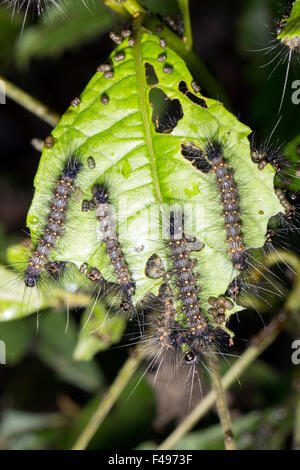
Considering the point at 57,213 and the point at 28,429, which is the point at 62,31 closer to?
the point at 57,213

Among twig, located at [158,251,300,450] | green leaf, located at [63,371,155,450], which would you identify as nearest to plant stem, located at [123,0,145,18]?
twig, located at [158,251,300,450]

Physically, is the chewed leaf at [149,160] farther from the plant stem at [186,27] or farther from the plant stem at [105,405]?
the plant stem at [105,405]

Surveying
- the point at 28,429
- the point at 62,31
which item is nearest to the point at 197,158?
the point at 62,31

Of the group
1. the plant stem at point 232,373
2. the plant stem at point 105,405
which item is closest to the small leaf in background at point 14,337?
the plant stem at point 105,405
